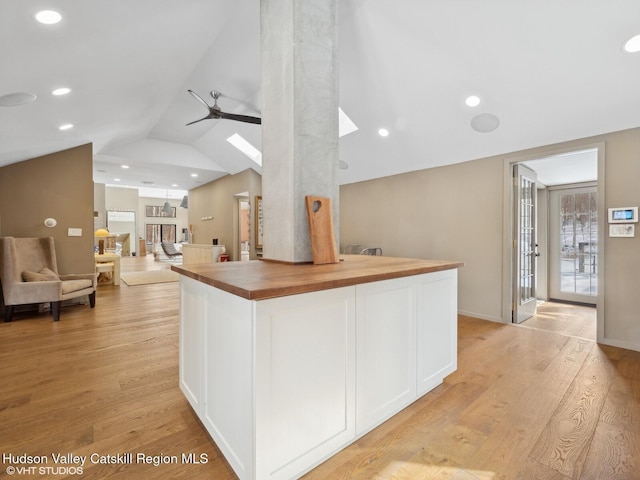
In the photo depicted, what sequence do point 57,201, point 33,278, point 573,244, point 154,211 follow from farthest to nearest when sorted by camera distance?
1. point 154,211
2. point 573,244
3. point 57,201
4. point 33,278

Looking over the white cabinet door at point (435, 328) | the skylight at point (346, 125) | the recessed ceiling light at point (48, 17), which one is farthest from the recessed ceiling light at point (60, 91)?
the white cabinet door at point (435, 328)

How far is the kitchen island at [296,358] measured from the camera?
4.17 feet

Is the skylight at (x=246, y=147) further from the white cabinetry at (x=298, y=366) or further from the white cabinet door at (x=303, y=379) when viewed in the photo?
the white cabinet door at (x=303, y=379)

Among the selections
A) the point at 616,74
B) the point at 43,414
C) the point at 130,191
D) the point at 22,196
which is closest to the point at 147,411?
the point at 43,414

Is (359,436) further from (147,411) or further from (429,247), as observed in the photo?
(429,247)

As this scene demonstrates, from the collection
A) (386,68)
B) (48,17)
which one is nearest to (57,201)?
(48,17)

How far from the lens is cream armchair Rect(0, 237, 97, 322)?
3.94 metres

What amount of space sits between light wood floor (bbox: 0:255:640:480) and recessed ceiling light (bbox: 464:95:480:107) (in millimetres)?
2588

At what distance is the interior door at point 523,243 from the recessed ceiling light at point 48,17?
465 cm

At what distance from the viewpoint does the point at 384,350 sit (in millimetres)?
1772

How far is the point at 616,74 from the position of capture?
2.64m

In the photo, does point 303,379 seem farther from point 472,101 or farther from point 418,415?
point 472,101

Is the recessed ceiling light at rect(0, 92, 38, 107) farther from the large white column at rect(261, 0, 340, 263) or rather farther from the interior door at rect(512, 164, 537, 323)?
the interior door at rect(512, 164, 537, 323)

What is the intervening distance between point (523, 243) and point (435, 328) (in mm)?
2836
